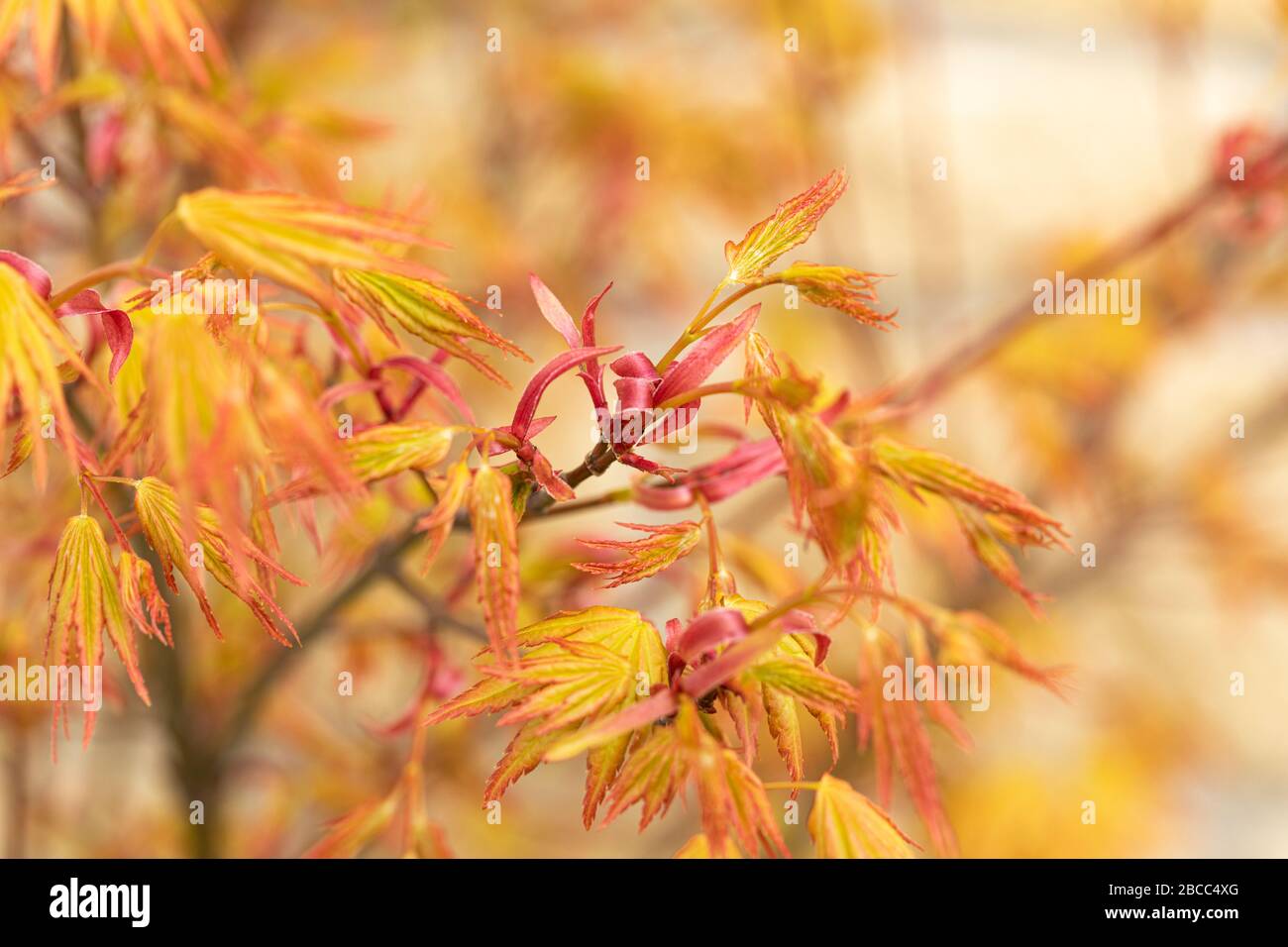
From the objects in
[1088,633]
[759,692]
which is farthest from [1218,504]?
[759,692]

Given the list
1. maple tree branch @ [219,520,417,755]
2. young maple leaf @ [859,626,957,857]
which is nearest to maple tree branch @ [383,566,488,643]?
maple tree branch @ [219,520,417,755]

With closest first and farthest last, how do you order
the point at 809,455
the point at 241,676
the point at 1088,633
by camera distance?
the point at 809,455 → the point at 241,676 → the point at 1088,633

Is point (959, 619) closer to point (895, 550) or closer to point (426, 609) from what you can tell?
point (426, 609)

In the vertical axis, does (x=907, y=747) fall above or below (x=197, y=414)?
below

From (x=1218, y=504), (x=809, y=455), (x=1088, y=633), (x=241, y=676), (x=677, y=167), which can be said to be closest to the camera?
(x=809, y=455)

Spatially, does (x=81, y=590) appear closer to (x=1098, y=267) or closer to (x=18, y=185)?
(x=18, y=185)

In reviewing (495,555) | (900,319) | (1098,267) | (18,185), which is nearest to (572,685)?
(495,555)
